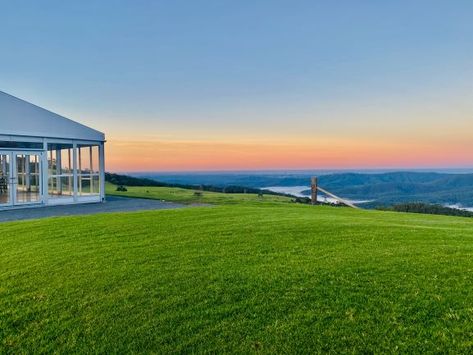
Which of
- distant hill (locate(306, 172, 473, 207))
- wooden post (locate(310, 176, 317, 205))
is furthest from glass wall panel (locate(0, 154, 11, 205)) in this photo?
distant hill (locate(306, 172, 473, 207))

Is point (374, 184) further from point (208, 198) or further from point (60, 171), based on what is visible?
point (60, 171)

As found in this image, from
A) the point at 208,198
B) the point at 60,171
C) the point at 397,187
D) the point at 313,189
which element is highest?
the point at 60,171

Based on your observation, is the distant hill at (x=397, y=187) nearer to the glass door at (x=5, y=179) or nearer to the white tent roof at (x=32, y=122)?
the white tent roof at (x=32, y=122)

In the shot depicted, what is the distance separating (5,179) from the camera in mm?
17266

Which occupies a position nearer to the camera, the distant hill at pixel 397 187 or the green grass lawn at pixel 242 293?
the green grass lawn at pixel 242 293

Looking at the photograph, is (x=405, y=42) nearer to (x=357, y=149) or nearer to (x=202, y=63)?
(x=202, y=63)

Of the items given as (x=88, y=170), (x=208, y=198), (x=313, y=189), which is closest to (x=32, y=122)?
(x=88, y=170)

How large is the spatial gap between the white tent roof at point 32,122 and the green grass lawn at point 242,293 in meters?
11.1

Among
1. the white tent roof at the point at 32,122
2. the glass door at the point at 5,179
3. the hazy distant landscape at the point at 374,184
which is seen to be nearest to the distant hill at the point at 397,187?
the hazy distant landscape at the point at 374,184

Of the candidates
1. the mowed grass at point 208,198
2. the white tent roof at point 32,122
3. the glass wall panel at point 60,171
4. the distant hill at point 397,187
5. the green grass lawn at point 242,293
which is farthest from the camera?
the distant hill at point 397,187

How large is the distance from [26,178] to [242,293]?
16.6m

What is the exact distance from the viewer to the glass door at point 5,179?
55.7ft

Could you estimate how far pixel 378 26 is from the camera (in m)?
16.3

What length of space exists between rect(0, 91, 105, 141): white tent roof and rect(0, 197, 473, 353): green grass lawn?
11.1 m
